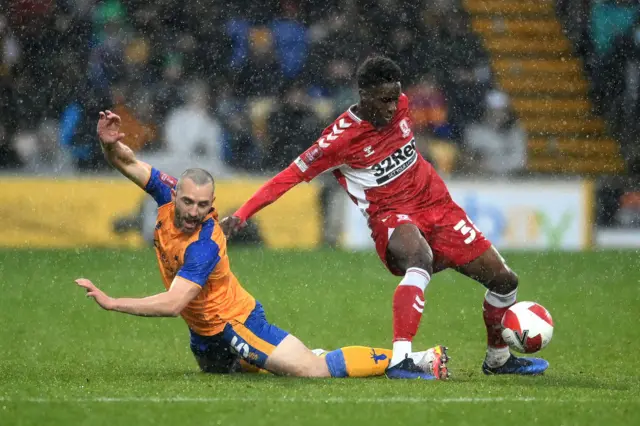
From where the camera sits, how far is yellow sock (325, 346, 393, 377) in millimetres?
7781

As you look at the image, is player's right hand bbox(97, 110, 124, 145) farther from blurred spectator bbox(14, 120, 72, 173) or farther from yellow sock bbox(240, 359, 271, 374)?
blurred spectator bbox(14, 120, 72, 173)

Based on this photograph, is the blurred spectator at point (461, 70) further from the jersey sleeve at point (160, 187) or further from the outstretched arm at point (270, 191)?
the jersey sleeve at point (160, 187)

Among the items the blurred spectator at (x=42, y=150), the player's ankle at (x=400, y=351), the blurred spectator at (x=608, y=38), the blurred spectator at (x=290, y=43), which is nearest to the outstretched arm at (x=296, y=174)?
the player's ankle at (x=400, y=351)

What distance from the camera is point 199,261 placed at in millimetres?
7238

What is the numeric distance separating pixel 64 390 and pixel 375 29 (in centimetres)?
1353

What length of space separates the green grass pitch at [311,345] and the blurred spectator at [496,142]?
3.07m

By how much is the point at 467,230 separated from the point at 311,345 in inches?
76.9

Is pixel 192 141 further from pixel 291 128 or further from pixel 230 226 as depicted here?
pixel 230 226

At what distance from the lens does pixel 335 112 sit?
18156mm

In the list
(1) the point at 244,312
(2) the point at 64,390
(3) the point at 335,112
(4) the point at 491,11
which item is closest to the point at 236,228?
(1) the point at 244,312

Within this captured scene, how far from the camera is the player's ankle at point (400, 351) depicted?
25.1ft

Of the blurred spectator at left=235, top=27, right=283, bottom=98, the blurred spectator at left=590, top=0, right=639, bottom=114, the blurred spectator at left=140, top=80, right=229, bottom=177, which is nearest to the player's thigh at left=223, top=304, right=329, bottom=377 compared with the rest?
the blurred spectator at left=140, top=80, right=229, bottom=177

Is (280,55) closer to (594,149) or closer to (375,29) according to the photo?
(375,29)

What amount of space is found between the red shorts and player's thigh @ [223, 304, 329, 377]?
91cm
